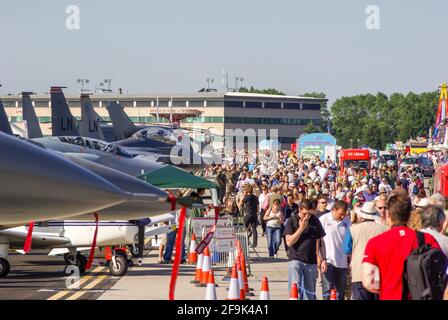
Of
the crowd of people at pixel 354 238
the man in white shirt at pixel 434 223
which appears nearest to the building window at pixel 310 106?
the crowd of people at pixel 354 238

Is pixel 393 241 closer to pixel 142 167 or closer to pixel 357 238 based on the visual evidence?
pixel 357 238

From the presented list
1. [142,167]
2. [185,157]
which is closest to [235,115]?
[185,157]

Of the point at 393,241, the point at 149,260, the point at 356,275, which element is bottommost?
the point at 149,260

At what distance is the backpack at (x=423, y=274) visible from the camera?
29.4 feet

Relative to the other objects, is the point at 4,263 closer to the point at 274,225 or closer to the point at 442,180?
the point at 274,225

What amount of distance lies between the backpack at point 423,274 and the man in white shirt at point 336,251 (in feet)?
19.6

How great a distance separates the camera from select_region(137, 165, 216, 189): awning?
26.3m

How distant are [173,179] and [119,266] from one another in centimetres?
383

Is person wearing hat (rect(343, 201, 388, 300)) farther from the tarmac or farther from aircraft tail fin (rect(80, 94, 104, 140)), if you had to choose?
aircraft tail fin (rect(80, 94, 104, 140))

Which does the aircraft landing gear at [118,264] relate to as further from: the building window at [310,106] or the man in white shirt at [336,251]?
the building window at [310,106]

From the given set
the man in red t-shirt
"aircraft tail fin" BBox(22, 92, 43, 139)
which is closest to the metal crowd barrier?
the man in red t-shirt
